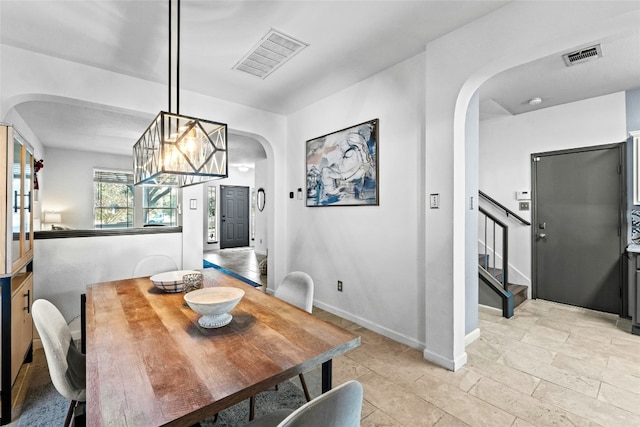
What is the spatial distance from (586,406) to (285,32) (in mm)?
3358

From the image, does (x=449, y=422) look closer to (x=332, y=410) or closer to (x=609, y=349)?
(x=332, y=410)

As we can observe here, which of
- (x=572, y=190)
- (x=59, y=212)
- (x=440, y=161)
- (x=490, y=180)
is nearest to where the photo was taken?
(x=440, y=161)

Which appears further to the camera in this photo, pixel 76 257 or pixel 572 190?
pixel 572 190

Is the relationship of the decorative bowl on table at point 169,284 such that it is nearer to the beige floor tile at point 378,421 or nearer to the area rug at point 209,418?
the area rug at point 209,418

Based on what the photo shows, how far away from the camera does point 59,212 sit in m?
6.30

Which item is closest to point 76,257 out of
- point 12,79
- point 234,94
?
point 12,79

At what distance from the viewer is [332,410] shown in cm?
81

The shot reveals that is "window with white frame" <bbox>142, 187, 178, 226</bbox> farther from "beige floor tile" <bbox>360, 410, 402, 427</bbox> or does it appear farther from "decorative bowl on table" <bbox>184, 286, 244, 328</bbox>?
"beige floor tile" <bbox>360, 410, 402, 427</bbox>

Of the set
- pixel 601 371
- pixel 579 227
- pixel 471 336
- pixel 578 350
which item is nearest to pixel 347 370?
pixel 471 336

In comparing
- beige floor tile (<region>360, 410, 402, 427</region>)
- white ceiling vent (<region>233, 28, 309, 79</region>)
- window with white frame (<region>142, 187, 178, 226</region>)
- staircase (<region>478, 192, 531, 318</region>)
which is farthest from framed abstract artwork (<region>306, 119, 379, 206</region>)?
window with white frame (<region>142, 187, 178, 226</region>)

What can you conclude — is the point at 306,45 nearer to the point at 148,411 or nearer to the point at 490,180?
the point at 148,411

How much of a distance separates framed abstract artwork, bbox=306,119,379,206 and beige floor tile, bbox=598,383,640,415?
2.19 metres

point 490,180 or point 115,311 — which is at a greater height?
point 490,180

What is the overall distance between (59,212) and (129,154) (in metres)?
1.84
